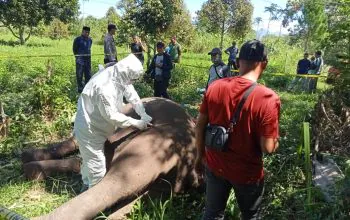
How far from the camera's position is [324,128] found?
15.3ft

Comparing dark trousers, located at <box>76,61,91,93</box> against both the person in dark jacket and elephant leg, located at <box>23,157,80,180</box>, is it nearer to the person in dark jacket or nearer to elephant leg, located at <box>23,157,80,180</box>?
the person in dark jacket

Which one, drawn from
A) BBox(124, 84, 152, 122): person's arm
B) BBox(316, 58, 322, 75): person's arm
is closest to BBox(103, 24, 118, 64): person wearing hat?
BBox(124, 84, 152, 122): person's arm

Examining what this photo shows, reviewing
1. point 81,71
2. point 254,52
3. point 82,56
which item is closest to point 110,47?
point 82,56

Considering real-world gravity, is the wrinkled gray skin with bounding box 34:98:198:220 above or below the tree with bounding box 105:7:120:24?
below

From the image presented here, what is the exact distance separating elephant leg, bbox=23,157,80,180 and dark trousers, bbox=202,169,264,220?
2.38 metres

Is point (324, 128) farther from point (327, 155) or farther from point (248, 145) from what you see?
point (248, 145)

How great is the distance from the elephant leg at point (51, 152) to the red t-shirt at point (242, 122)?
289cm

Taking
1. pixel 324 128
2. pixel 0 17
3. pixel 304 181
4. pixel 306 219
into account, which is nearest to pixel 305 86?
pixel 324 128

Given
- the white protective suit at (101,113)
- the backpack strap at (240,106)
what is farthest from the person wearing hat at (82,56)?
the backpack strap at (240,106)

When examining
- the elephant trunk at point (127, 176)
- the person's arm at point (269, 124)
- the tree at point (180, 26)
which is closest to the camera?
the person's arm at point (269, 124)

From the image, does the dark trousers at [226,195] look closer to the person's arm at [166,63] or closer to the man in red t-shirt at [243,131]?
the man in red t-shirt at [243,131]

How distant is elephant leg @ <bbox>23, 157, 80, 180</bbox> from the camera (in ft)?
14.9

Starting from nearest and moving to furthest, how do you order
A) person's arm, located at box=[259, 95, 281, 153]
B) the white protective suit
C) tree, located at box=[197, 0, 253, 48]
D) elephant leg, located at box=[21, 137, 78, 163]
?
person's arm, located at box=[259, 95, 281, 153], the white protective suit, elephant leg, located at box=[21, 137, 78, 163], tree, located at box=[197, 0, 253, 48]

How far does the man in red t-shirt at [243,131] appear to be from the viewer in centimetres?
241
